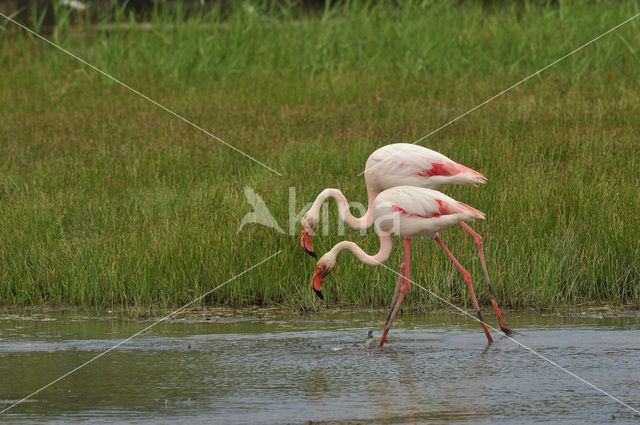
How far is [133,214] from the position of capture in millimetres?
10727

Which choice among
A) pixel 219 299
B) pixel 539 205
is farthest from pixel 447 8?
pixel 219 299

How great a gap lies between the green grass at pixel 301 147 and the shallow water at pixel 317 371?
2.39ft

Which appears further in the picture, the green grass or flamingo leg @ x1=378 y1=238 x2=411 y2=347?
the green grass

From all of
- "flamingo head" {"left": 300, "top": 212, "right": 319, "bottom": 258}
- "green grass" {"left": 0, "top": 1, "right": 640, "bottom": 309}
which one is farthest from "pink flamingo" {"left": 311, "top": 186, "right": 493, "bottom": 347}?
"green grass" {"left": 0, "top": 1, "right": 640, "bottom": 309}

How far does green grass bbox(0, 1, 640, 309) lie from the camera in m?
9.09

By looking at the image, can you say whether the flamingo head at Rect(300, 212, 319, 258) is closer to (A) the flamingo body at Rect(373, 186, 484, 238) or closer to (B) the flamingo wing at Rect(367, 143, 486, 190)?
(A) the flamingo body at Rect(373, 186, 484, 238)

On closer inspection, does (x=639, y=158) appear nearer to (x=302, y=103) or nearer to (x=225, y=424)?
(x=302, y=103)

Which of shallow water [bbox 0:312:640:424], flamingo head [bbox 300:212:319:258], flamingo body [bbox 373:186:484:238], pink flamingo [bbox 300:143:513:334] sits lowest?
shallow water [bbox 0:312:640:424]

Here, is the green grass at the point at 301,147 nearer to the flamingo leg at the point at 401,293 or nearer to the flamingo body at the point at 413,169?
the flamingo leg at the point at 401,293

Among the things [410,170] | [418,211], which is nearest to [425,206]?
[418,211]

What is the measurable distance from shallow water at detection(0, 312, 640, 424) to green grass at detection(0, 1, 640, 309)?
0.73 m

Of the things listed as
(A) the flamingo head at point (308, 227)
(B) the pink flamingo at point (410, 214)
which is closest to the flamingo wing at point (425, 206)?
(B) the pink flamingo at point (410, 214)

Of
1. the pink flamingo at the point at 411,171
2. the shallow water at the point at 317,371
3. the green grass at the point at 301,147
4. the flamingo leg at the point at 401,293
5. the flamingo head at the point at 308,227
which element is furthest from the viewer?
the green grass at the point at 301,147

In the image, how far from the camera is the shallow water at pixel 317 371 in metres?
5.69
